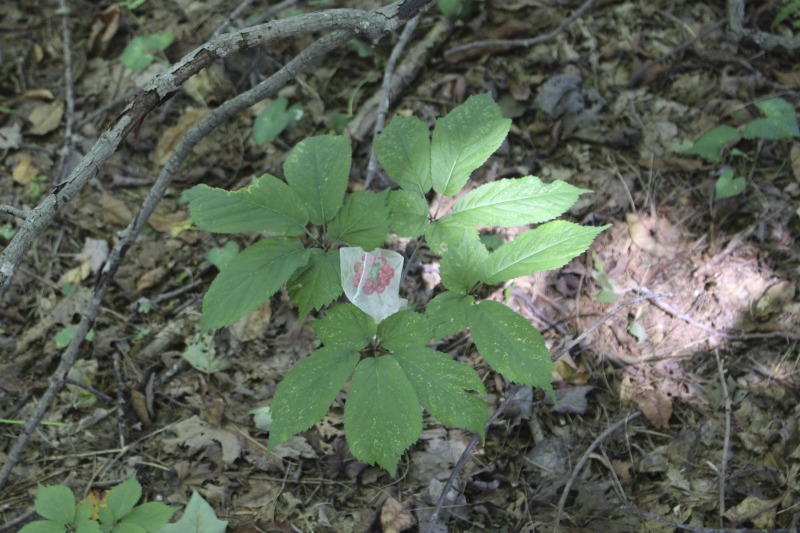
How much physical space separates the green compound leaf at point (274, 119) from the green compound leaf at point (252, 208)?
1.33 meters

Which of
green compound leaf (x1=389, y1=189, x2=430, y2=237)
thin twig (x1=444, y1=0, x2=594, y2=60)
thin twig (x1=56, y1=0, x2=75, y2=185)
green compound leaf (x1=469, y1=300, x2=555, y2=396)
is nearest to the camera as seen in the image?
green compound leaf (x1=469, y1=300, x2=555, y2=396)

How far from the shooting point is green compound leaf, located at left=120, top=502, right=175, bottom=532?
1.65 metres

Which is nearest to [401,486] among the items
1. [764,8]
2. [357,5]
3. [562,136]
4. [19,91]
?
[562,136]

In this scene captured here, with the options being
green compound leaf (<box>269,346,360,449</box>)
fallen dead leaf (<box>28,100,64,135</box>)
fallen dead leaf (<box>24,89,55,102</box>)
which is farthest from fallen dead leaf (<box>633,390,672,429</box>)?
fallen dead leaf (<box>24,89,55,102</box>)

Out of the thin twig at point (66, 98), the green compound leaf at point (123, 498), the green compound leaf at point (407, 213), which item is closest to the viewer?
the green compound leaf at point (407, 213)

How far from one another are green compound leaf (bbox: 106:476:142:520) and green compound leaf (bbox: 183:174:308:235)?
88cm

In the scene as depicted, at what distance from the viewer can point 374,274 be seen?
1.60 metres

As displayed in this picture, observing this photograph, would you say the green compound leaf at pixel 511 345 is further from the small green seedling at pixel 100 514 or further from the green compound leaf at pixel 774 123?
the green compound leaf at pixel 774 123

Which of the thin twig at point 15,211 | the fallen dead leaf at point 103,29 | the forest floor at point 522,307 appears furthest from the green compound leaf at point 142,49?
the thin twig at point 15,211

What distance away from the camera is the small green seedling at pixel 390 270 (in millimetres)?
1312

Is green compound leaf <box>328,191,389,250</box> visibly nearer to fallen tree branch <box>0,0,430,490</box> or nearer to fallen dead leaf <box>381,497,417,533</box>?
fallen tree branch <box>0,0,430,490</box>

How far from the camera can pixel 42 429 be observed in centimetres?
218

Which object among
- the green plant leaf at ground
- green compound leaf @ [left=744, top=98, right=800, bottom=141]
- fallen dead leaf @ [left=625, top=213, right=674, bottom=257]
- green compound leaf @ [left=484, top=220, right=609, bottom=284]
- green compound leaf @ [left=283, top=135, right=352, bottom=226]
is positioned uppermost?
green compound leaf @ [left=283, top=135, right=352, bottom=226]

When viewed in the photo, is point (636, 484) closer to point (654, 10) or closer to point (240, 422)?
point (240, 422)
